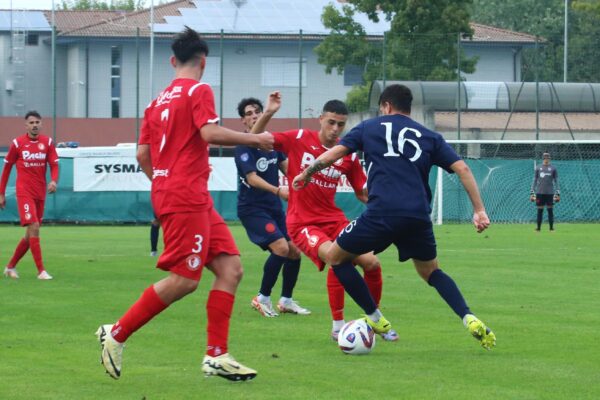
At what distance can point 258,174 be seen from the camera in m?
11.9

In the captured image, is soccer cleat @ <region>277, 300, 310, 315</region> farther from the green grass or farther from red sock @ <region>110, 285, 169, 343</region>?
red sock @ <region>110, 285, 169, 343</region>

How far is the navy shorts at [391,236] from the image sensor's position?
8352 mm

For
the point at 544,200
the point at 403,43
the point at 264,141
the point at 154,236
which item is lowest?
the point at 544,200

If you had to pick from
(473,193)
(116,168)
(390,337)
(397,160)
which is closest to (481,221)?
(473,193)

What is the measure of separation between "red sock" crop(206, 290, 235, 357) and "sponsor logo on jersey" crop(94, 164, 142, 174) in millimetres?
25302

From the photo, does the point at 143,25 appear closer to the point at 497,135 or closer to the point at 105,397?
the point at 497,135

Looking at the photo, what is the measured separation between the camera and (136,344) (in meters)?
9.05

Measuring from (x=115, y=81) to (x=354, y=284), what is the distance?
3213 centimetres

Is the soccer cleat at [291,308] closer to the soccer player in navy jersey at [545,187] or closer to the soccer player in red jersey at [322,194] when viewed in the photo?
the soccer player in red jersey at [322,194]

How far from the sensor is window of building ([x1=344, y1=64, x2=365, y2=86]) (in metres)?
39.0

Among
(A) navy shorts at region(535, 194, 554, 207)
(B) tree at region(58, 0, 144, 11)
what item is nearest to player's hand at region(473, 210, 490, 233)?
(A) navy shorts at region(535, 194, 554, 207)

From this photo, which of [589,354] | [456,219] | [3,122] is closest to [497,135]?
[456,219]

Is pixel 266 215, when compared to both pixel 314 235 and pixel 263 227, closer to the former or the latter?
pixel 263 227

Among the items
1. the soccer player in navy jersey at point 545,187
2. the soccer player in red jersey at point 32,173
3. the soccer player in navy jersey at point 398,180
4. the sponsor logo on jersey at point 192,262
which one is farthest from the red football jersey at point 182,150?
the soccer player in navy jersey at point 545,187
